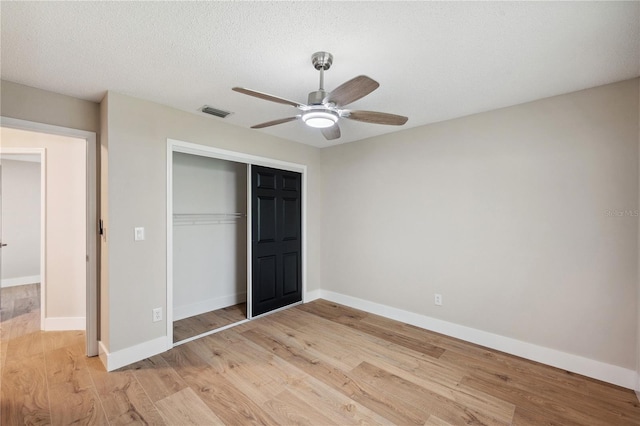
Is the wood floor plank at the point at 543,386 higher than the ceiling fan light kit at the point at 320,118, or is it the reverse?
the ceiling fan light kit at the point at 320,118

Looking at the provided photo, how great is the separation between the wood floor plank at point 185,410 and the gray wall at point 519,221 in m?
2.46

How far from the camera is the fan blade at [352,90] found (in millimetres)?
1515

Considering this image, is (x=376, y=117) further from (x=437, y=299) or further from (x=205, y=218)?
(x=205, y=218)

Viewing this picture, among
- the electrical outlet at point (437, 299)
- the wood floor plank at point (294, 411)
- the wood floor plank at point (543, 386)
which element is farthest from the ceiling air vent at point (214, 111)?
the wood floor plank at point (543, 386)

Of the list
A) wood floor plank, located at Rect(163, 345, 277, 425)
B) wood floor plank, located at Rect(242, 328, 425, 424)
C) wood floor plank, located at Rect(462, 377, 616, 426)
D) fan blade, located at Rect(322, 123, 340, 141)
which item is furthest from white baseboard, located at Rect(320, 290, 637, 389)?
fan blade, located at Rect(322, 123, 340, 141)

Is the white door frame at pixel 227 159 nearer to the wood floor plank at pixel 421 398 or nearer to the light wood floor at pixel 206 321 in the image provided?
the light wood floor at pixel 206 321

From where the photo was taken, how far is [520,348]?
265cm

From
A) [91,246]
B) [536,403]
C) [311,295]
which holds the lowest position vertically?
[536,403]

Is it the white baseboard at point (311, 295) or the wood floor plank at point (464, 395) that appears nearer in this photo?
the wood floor plank at point (464, 395)

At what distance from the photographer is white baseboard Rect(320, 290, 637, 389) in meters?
2.22

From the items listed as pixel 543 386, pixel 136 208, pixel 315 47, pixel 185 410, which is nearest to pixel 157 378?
pixel 185 410

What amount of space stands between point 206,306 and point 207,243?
881mm

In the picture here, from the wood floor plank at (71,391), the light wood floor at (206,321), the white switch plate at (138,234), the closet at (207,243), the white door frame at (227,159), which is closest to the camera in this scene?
the wood floor plank at (71,391)

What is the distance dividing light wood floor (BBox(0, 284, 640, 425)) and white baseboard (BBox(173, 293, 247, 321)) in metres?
0.82
